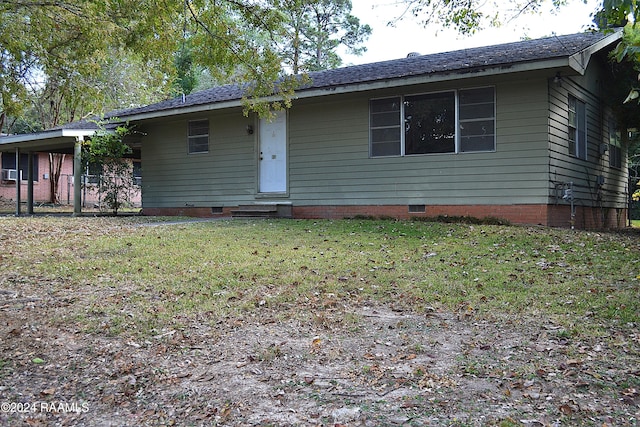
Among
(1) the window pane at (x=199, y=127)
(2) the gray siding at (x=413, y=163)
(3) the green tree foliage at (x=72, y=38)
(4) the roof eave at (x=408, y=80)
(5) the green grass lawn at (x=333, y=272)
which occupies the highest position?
(3) the green tree foliage at (x=72, y=38)

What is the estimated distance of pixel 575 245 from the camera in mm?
7531

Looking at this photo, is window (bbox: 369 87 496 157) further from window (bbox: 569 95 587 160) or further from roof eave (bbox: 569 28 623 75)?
window (bbox: 569 95 587 160)

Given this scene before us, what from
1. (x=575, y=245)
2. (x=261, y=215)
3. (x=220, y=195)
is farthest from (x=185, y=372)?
(x=220, y=195)

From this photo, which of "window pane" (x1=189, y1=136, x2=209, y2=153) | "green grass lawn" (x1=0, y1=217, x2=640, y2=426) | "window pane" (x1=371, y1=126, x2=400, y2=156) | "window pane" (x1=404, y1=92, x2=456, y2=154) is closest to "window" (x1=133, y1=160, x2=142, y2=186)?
"window pane" (x1=189, y1=136, x2=209, y2=153)

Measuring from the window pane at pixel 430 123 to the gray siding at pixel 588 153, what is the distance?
187cm

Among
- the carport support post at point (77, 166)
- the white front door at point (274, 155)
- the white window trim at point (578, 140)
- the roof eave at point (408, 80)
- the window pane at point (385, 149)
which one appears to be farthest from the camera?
the carport support post at point (77, 166)

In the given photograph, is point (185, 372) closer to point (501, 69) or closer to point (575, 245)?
point (575, 245)

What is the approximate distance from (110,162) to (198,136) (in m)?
2.50

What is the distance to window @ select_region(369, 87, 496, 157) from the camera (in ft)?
33.4

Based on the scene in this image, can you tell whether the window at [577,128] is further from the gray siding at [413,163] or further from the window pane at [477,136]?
the window pane at [477,136]

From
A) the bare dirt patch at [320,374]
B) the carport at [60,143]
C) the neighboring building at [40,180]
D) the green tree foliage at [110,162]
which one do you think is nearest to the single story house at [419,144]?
the carport at [60,143]

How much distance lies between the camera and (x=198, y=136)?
13.9m

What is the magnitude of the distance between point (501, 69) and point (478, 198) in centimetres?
247

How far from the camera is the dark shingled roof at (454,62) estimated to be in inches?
371
